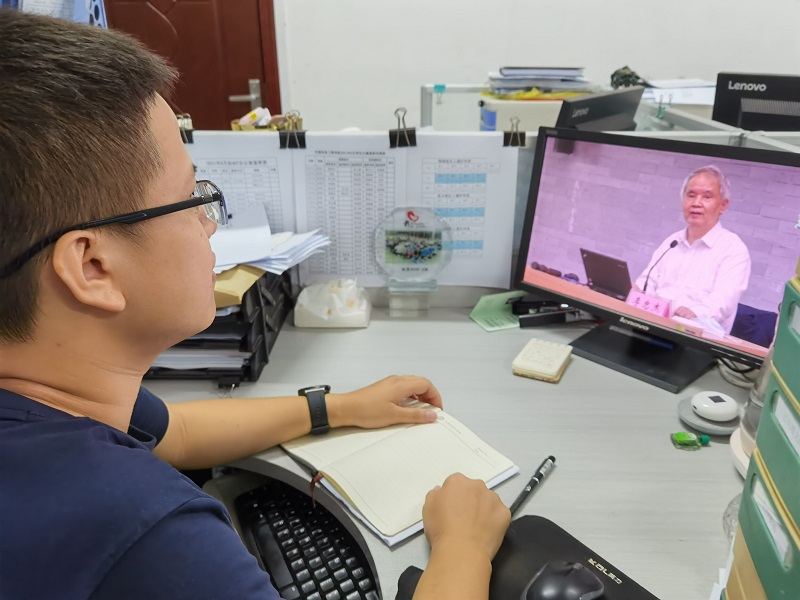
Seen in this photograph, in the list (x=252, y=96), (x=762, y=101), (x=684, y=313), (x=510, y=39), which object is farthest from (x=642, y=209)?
(x=252, y=96)

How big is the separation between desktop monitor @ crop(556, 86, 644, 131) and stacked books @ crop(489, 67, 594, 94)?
42 cm

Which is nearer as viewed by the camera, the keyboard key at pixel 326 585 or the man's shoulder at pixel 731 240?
the keyboard key at pixel 326 585

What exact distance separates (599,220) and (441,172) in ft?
1.13

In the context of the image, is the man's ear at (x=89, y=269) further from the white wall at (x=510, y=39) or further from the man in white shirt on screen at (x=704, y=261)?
the white wall at (x=510, y=39)

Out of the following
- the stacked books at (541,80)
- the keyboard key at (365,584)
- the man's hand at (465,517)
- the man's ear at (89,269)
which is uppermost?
the stacked books at (541,80)

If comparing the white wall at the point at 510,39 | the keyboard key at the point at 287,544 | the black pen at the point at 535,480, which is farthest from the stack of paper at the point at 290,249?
the white wall at the point at 510,39

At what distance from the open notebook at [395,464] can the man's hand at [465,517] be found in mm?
33

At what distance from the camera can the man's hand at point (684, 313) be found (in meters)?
1.09

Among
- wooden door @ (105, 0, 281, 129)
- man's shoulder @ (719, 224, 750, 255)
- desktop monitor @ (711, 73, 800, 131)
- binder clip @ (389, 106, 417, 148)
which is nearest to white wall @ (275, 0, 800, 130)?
wooden door @ (105, 0, 281, 129)

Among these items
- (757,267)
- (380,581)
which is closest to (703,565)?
(380,581)

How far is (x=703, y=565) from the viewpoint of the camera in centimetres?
74

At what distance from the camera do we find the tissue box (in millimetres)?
1312

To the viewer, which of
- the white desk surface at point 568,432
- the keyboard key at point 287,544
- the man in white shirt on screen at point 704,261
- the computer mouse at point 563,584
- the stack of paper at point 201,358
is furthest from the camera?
the stack of paper at point 201,358

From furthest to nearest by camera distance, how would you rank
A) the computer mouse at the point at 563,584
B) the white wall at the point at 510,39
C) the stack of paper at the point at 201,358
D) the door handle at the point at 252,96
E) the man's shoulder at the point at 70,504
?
the door handle at the point at 252,96, the white wall at the point at 510,39, the stack of paper at the point at 201,358, the computer mouse at the point at 563,584, the man's shoulder at the point at 70,504
